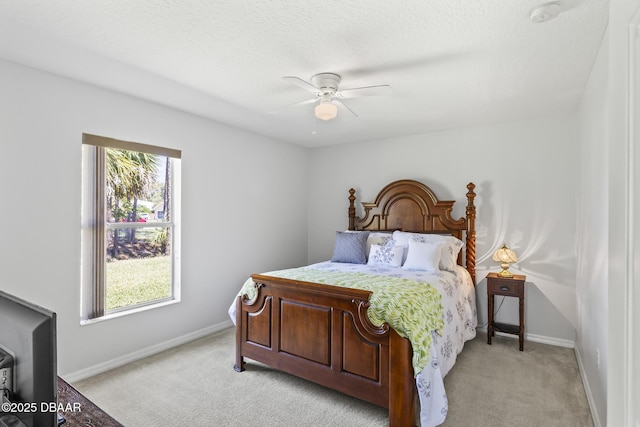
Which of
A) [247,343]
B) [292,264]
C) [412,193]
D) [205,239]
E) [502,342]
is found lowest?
[502,342]

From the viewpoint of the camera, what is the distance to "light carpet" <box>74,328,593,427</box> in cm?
230

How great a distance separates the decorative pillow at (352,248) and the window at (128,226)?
1.82 metres

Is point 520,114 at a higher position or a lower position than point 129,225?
higher

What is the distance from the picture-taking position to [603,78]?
2.18m

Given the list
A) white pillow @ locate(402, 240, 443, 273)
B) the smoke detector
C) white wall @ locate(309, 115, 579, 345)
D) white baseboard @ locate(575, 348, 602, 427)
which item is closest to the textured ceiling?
the smoke detector

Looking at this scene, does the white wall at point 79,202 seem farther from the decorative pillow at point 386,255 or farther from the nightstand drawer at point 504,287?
the nightstand drawer at point 504,287

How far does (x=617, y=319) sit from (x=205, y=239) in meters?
3.69

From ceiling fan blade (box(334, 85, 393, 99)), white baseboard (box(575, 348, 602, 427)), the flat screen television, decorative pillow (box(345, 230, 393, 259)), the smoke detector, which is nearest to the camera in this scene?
the flat screen television

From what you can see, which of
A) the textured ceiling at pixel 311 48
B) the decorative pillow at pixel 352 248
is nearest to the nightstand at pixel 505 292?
the decorative pillow at pixel 352 248

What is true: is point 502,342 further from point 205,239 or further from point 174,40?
point 174,40

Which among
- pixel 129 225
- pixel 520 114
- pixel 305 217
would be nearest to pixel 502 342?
pixel 520 114

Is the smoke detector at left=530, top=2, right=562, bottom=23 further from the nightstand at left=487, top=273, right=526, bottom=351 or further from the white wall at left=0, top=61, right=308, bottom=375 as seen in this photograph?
the white wall at left=0, top=61, right=308, bottom=375

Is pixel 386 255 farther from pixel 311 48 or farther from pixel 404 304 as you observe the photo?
pixel 311 48

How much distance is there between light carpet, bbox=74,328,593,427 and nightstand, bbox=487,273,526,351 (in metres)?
0.32
